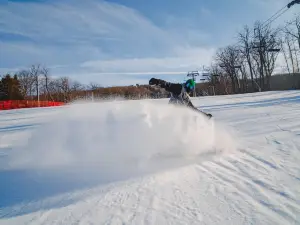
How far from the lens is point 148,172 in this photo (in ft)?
16.2

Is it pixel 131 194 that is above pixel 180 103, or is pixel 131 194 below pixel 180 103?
below

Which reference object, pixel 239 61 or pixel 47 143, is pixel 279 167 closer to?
pixel 47 143

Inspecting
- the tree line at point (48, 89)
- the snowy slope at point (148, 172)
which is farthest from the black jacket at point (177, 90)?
the tree line at point (48, 89)

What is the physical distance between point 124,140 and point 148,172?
1.66m

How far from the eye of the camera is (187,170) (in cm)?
500

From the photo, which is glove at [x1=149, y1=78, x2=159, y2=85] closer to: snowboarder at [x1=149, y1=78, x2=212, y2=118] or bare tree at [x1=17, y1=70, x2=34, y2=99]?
snowboarder at [x1=149, y1=78, x2=212, y2=118]

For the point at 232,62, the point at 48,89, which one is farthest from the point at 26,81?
the point at 232,62

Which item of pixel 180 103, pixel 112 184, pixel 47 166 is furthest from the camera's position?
pixel 180 103

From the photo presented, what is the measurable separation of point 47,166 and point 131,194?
2473 millimetres

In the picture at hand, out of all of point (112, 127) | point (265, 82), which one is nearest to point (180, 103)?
point (112, 127)

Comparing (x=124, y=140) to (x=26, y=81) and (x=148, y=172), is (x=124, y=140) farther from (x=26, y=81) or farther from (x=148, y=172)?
(x=26, y=81)

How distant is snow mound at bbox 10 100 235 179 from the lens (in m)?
5.74

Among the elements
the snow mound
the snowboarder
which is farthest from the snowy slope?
the snowboarder

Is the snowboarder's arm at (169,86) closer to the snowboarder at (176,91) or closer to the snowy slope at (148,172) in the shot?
the snowboarder at (176,91)
